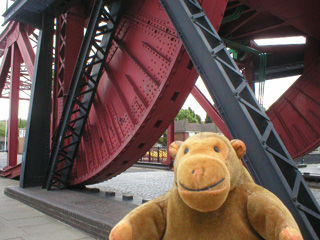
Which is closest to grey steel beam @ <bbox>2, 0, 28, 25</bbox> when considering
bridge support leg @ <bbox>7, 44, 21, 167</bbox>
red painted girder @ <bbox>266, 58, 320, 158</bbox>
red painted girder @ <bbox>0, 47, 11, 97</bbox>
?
bridge support leg @ <bbox>7, 44, 21, 167</bbox>

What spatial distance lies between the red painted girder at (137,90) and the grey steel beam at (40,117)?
1.89 m

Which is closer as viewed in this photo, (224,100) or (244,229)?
(244,229)

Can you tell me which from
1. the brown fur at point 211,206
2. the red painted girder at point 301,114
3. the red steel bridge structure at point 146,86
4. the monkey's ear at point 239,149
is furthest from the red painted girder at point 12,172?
the monkey's ear at point 239,149

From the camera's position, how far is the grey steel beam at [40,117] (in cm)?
771

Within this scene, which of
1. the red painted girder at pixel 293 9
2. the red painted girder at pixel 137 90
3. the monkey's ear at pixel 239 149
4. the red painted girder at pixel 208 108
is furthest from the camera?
the red painted girder at pixel 208 108

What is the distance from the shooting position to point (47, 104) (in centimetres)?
797

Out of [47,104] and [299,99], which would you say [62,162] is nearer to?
[47,104]

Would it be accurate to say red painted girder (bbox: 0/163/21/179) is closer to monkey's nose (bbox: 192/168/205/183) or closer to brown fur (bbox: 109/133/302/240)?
brown fur (bbox: 109/133/302/240)

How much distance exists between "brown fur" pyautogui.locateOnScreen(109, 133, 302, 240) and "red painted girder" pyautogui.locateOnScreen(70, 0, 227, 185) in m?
2.77

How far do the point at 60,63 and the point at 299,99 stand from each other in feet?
23.3

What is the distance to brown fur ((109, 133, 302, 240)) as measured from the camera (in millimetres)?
1514

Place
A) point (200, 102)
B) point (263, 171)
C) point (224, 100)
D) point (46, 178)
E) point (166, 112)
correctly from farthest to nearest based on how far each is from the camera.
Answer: point (200, 102)
point (46, 178)
point (166, 112)
point (224, 100)
point (263, 171)

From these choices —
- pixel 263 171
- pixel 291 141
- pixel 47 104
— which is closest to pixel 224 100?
pixel 263 171

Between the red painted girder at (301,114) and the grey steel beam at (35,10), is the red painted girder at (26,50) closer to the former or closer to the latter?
the grey steel beam at (35,10)
